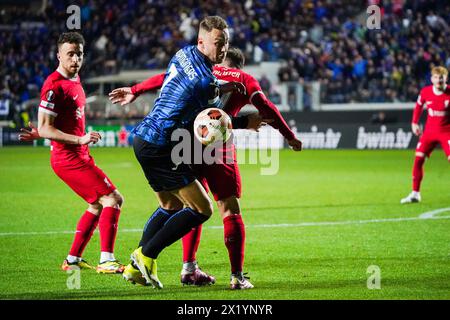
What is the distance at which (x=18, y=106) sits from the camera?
124 ft

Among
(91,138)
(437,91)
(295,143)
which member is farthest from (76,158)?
(437,91)

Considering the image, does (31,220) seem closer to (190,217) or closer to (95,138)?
(95,138)

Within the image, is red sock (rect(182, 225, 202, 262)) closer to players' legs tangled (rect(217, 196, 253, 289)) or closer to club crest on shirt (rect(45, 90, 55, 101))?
players' legs tangled (rect(217, 196, 253, 289))

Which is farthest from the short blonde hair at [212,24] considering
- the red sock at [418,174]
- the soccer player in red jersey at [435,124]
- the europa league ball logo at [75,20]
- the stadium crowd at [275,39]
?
the stadium crowd at [275,39]

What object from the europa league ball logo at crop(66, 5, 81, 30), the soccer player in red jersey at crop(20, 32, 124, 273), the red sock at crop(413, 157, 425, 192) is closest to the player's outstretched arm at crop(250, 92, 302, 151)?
the soccer player in red jersey at crop(20, 32, 124, 273)

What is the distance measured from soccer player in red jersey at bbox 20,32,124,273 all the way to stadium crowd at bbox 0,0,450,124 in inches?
912

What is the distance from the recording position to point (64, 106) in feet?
26.8

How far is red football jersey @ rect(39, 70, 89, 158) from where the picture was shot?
7.99 meters

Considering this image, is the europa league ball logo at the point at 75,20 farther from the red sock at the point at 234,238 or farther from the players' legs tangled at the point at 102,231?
the red sock at the point at 234,238

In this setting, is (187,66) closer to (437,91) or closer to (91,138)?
(91,138)

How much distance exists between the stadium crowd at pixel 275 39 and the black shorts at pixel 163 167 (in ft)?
79.5
